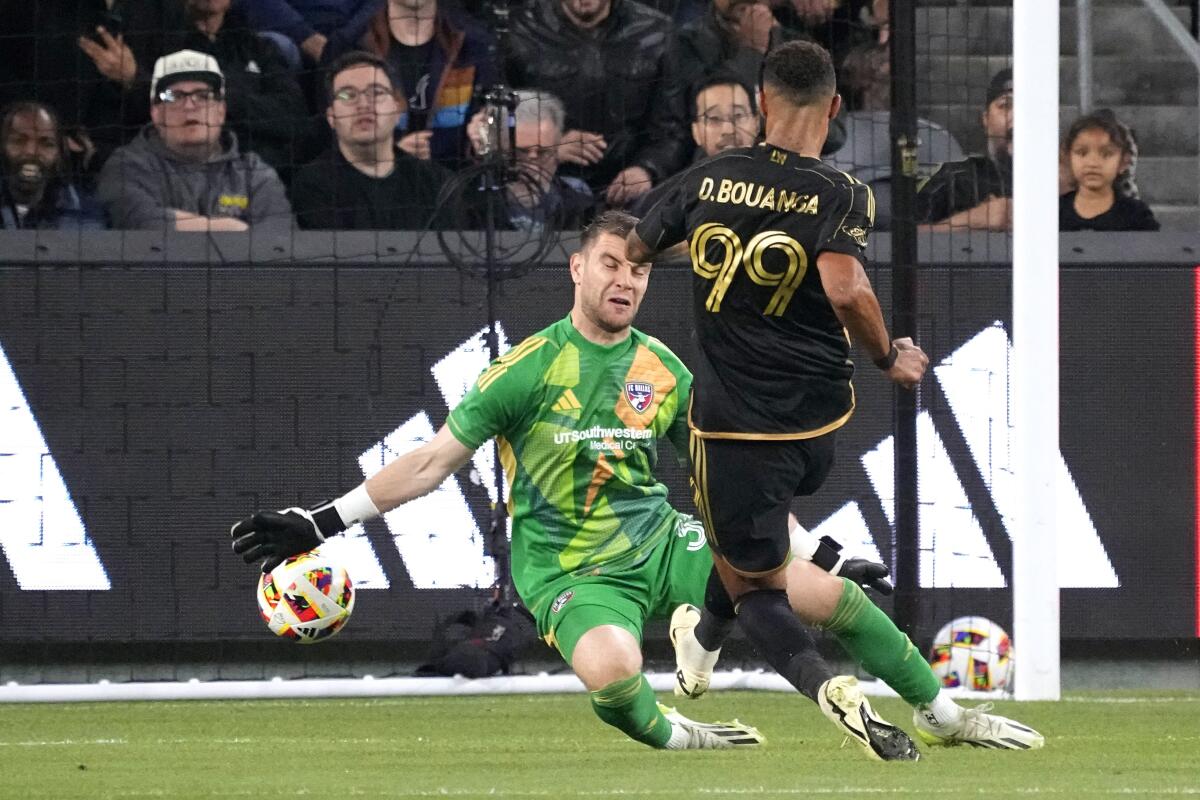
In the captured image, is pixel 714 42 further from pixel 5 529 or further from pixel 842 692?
pixel 842 692

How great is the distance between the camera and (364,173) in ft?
32.5

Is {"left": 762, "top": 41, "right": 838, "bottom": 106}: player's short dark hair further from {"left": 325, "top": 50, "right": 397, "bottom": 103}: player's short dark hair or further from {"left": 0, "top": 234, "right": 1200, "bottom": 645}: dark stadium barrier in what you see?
{"left": 325, "top": 50, "right": 397, "bottom": 103}: player's short dark hair

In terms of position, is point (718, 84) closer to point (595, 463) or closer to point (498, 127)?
point (498, 127)

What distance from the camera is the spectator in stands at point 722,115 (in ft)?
32.5

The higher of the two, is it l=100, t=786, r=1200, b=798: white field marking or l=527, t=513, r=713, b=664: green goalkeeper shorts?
l=527, t=513, r=713, b=664: green goalkeeper shorts

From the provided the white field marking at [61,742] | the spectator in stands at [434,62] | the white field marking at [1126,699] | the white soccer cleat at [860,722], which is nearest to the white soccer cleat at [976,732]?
the white soccer cleat at [860,722]

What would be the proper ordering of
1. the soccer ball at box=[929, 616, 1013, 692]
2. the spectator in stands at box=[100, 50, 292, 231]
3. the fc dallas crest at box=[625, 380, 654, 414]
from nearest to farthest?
the fc dallas crest at box=[625, 380, 654, 414], the soccer ball at box=[929, 616, 1013, 692], the spectator in stands at box=[100, 50, 292, 231]

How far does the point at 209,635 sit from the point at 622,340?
3279 mm

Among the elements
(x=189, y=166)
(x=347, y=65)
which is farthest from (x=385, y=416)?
(x=347, y=65)

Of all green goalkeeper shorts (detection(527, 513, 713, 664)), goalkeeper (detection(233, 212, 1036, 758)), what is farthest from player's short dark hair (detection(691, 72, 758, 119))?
green goalkeeper shorts (detection(527, 513, 713, 664))

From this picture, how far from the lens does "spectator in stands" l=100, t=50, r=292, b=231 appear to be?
978 cm

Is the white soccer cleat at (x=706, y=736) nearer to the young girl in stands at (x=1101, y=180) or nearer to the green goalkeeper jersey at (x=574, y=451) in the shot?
the green goalkeeper jersey at (x=574, y=451)

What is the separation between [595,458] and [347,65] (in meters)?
3.93

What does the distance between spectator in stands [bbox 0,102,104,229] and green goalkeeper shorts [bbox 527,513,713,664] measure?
4045mm
